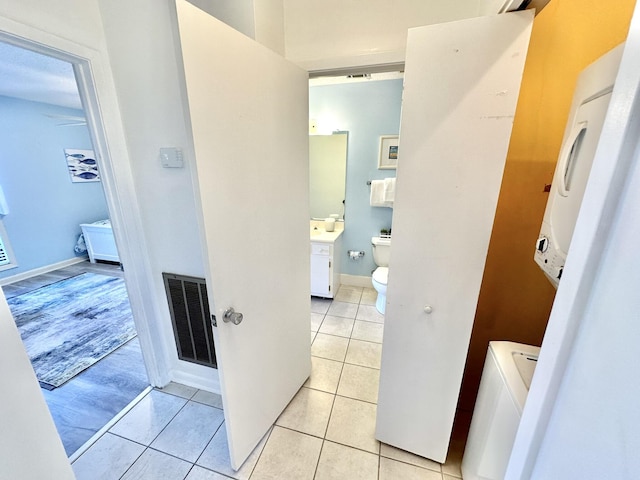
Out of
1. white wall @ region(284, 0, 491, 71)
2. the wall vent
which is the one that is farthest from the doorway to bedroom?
white wall @ region(284, 0, 491, 71)

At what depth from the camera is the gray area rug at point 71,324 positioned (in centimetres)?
198

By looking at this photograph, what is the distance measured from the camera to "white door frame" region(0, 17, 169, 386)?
1096mm

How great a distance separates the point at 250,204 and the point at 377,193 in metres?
1.87

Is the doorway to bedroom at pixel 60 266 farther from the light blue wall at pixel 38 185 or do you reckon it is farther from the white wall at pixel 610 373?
the white wall at pixel 610 373

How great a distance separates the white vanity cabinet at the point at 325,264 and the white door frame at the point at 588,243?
83.0 inches

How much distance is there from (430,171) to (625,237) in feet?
2.08

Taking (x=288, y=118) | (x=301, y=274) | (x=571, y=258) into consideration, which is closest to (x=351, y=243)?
(x=301, y=274)

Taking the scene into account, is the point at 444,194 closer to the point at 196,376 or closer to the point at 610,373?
the point at 610,373

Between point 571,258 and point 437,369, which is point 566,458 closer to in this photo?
point 571,258

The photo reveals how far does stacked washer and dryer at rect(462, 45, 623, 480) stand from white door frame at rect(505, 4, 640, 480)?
0.94 ft

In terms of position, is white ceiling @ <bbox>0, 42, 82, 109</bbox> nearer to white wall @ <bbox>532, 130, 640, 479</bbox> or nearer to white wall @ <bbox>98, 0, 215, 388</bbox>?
white wall @ <bbox>98, 0, 215, 388</bbox>

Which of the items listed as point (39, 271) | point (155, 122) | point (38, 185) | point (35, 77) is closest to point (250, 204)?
point (155, 122)

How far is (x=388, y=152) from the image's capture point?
2654mm

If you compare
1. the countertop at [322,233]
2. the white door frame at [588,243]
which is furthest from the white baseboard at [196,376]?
the white door frame at [588,243]
